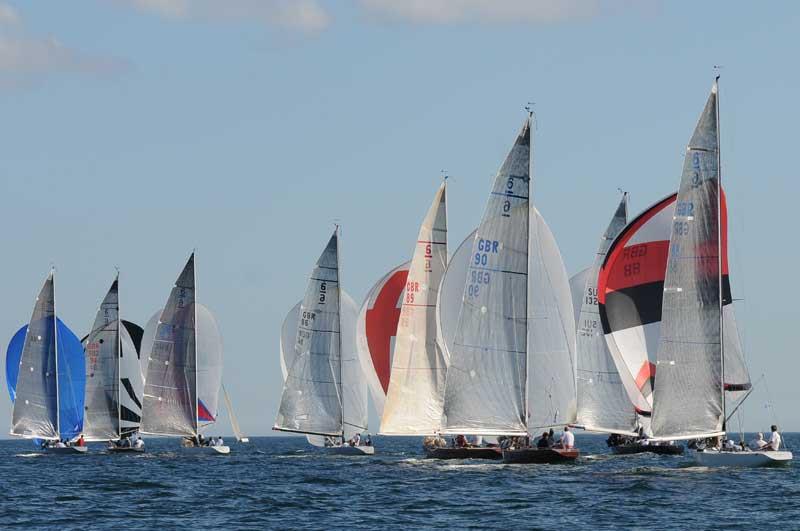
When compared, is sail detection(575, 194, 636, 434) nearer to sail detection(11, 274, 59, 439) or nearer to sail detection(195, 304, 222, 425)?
sail detection(195, 304, 222, 425)

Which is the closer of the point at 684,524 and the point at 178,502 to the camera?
the point at 684,524

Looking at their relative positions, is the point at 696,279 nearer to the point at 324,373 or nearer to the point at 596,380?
the point at 596,380

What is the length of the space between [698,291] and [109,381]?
124 ft

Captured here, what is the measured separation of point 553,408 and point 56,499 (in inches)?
597

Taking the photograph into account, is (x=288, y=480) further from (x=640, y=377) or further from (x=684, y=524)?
(x=684, y=524)

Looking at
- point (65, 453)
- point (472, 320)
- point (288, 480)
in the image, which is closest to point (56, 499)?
point (288, 480)

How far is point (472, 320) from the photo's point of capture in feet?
154

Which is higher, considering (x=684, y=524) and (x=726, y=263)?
(x=726, y=263)

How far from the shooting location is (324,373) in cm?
6159

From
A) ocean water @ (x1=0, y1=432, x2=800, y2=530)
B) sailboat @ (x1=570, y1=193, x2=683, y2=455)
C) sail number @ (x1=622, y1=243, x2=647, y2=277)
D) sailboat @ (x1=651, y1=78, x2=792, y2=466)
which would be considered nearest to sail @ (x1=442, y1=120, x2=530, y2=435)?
ocean water @ (x1=0, y1=432, x2=800, y2=530)

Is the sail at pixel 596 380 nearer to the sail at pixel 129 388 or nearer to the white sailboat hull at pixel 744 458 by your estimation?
the white sailboat hull at pixel 744 458

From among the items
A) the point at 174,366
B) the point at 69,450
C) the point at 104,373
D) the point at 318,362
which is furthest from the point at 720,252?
the point at 69,450

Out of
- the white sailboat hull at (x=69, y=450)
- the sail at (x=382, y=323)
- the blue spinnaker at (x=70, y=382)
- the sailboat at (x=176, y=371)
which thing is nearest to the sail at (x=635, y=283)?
the sail at (x=382, y=323)

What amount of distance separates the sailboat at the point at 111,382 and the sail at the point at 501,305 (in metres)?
29.0
